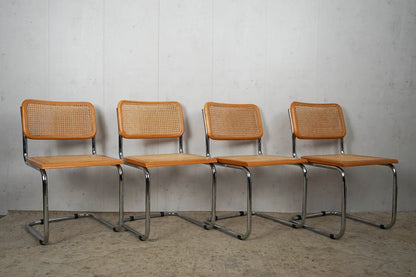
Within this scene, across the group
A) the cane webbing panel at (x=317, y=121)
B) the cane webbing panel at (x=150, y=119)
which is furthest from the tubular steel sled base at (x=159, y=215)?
the cane webbing panel at (x=317, y=121)

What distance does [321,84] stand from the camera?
277 centimetres

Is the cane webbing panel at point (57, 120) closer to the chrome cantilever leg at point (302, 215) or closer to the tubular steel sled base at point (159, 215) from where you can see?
the tubular steel sled base at point (159, 215)

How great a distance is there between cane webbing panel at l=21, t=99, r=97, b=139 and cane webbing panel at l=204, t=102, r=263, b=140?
80cm

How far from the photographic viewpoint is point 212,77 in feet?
8.83

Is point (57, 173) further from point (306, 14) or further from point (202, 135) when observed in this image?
point (306, 14)

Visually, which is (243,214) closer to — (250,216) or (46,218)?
(250,216)

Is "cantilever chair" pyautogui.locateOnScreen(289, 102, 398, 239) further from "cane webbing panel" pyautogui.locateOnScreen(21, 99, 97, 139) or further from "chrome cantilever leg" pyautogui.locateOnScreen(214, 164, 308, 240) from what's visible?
"cane webbing panel" pyautogui.locateOnScreen(21, 99, 97, 139)

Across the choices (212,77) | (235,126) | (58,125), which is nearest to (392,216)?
(235,126)

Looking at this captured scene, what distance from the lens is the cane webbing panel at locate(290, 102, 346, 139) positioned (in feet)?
8.22

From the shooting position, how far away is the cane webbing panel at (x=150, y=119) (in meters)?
2.33

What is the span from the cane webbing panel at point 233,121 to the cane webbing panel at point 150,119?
0.22m

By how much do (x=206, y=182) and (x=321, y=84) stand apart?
46.9 inches

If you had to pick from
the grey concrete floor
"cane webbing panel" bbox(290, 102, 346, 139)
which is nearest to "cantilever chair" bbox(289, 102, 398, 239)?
"cane webbing panel" bbox(290, 102, 346, 139)

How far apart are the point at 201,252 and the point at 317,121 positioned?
1.35 metres
